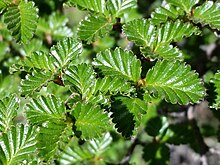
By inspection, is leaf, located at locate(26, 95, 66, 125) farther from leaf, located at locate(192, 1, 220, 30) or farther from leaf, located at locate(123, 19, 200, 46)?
leaf, located at locate(192, 1, 220, 30)

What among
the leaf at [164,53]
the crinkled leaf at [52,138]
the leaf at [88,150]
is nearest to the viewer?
the crinkled leaf at [52,138]

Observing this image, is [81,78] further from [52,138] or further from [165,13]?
[165,13]

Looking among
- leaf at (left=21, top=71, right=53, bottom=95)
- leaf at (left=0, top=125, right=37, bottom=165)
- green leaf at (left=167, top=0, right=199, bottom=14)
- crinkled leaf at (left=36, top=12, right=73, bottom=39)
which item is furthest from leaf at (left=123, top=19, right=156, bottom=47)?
crinkled leaf at (left=36, top=12, right=73, bottom=39)

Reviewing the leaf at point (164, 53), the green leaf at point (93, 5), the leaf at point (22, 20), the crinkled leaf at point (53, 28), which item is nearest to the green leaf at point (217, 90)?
the leaf at point (164, 53)

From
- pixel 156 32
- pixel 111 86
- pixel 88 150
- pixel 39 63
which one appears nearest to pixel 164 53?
pixel 156 32

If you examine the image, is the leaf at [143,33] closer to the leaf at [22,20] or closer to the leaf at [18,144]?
the leaf at [22,20]
